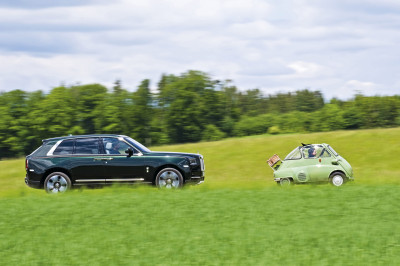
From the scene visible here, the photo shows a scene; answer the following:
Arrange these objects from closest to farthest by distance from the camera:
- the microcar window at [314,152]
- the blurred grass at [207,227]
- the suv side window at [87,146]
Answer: the blurred grass at [207,227]
the suv side window at [87,146]
the microcar window at [314,152]

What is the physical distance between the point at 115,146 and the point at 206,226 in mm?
6220

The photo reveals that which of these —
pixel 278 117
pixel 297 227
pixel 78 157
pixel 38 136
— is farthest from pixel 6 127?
pixel 297 227

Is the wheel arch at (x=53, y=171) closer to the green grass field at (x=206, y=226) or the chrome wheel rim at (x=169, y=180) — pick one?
the green grass field at (x=206, y=226)

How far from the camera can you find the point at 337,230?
9.94m

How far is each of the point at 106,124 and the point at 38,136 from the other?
1289 cm

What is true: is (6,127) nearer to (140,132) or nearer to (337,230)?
(140,132)

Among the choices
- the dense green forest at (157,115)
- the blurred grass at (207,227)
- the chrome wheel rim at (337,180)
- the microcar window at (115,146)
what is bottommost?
the blurred grass at (207,227)

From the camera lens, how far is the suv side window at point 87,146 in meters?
15.8

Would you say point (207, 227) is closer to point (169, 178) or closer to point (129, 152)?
point (169, 178)

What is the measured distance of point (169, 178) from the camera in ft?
50.9

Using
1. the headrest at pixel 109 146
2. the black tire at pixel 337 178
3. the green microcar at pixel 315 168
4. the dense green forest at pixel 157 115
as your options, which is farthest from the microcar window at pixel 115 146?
the dense green forest at pixel 157 115

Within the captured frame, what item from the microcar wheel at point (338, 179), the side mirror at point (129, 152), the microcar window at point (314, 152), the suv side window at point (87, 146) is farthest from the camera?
the microcar window at point (314, 152)

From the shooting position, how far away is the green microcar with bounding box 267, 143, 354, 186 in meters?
16.9

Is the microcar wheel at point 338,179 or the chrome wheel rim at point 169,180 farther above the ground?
the chrome wheel rim at point 169,180
